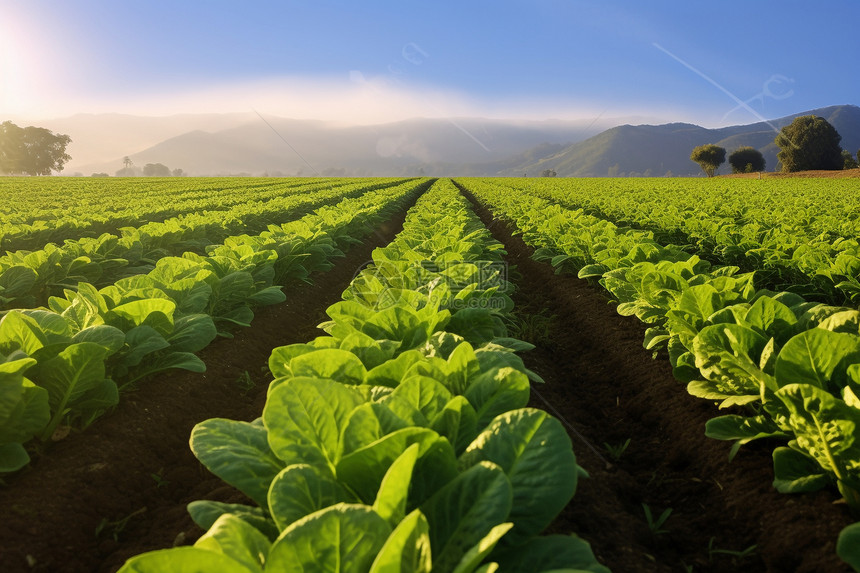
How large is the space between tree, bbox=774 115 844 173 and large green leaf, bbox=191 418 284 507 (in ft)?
264

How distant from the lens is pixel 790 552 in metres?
2.03

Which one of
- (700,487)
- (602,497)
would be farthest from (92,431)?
(700,487)

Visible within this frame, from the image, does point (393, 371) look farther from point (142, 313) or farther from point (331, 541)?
point (142, 313)

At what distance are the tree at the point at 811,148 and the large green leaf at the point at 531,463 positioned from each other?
80.2 metres

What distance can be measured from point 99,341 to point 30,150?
→ 10676 centimetres

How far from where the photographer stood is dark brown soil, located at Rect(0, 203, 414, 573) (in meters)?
2.08

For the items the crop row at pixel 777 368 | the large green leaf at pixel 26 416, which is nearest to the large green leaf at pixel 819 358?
the crop row at pixel 777 368

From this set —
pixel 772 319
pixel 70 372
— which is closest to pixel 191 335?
pixel 70 372

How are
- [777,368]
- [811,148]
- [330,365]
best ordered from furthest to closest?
1. [811,148]
2. [777,368]
3. [330,365]

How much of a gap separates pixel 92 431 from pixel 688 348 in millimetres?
3699

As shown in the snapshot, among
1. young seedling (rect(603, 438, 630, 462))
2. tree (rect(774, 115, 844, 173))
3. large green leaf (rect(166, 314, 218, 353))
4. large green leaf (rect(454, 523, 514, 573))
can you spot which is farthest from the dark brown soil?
tree (rect(774, 115, 844, 173))

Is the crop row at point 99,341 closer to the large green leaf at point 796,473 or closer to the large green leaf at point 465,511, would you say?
the large green leaf at point 465,511

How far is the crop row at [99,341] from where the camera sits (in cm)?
229

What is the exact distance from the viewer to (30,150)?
272 ft
